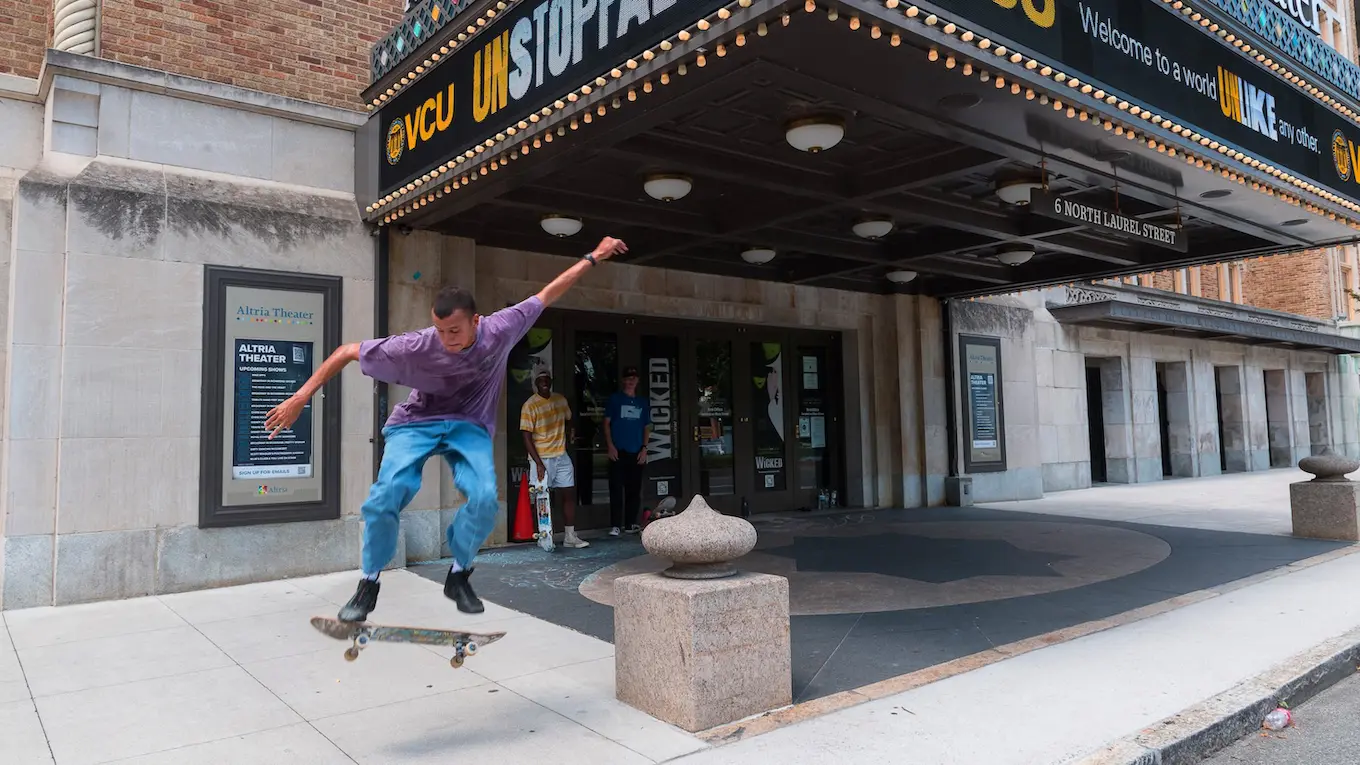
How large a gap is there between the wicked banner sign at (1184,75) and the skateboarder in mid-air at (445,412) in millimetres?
3219

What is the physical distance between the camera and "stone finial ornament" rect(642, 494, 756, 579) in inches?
168

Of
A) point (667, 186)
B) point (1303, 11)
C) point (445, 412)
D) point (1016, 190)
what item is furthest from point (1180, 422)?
point (445, 412)

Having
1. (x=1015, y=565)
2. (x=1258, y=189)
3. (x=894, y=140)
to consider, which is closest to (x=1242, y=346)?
(x=1258, y=189)

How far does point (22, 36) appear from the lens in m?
8.03

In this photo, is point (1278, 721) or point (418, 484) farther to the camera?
point (1278, 721)

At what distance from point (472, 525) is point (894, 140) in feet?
16.6

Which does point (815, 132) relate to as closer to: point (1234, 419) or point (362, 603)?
point (362, 603)

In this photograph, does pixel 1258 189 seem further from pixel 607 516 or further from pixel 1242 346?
pixel 1242 346

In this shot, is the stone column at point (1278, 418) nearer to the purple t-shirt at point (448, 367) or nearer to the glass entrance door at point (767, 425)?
the glass entrance door at point (767, 425)

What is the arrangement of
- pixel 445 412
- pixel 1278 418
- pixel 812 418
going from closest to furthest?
pixel 445 412
pixel 812 418
pixel 1278 418

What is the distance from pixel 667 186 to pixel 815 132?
1811 mm

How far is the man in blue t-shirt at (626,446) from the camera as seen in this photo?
10758 millimetres

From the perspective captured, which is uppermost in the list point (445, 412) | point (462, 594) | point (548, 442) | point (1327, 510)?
point (445, 412)

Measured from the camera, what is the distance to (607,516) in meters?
11.3
